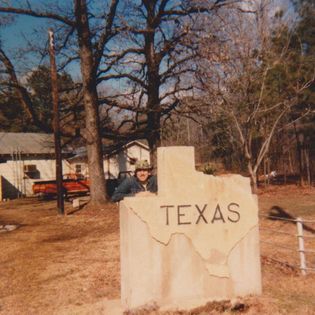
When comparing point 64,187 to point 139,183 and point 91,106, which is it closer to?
point 91,106

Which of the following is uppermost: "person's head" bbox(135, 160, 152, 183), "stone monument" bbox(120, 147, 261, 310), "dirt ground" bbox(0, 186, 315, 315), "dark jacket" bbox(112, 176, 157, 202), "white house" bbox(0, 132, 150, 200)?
"white house" bbox(0, 132, 150, 200)

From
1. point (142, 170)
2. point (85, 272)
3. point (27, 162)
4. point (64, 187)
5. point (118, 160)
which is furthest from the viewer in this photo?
point (118, 160)

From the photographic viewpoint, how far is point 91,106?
60.4 feet

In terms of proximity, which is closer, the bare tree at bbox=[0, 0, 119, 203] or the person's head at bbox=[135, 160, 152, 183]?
the person's head at bbox=[135, 160, 152, 183]

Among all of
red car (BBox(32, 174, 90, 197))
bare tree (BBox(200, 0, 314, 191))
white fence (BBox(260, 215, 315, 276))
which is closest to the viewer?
white fence (BBox(260, 215, 315, 276))

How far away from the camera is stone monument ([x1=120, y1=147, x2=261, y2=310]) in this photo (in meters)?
5.04

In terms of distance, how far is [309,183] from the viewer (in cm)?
2022

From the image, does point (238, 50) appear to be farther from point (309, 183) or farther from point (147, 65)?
point (309, 183)

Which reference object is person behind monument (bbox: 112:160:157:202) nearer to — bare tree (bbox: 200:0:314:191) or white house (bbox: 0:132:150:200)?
bare tree (bbox: 200:0:314:191)

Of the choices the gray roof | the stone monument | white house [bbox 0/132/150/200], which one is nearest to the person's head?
the stone monument

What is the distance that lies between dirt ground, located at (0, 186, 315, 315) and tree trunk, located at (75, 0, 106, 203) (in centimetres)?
398

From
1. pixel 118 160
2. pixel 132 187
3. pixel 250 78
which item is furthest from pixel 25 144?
pixel 132 187

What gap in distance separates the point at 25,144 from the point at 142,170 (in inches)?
1185

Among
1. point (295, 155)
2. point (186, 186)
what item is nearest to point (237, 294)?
point (186, 186)
